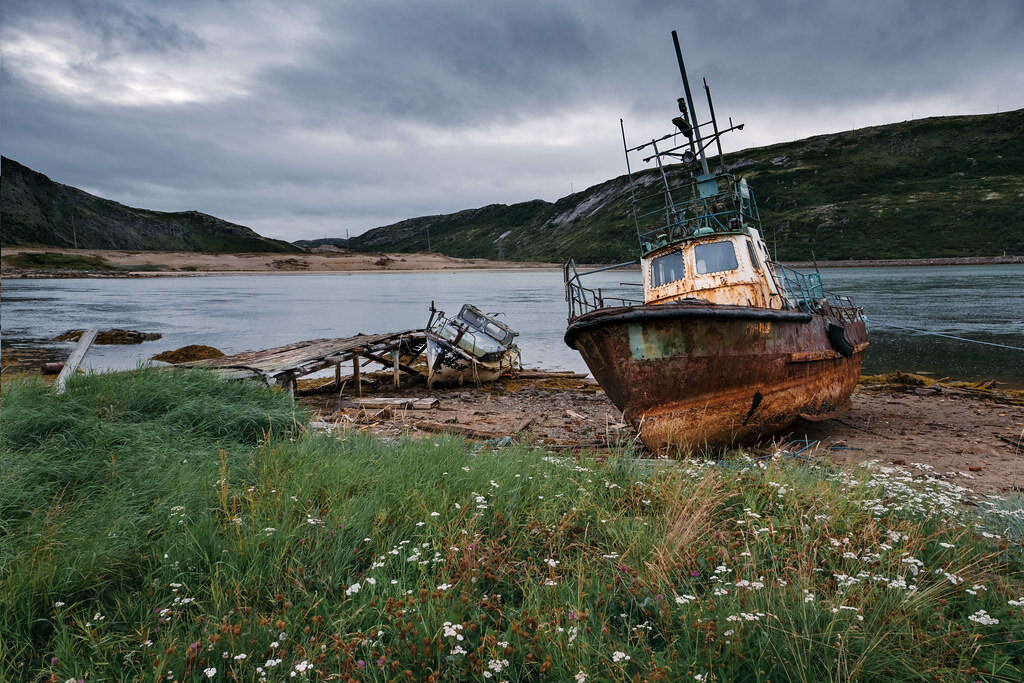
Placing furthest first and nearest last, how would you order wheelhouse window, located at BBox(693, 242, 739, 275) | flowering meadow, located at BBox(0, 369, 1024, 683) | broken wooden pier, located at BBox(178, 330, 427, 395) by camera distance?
broken wooden pier, located at BBox(178, 330, 427, 395) → wheelhouse window, located at BBox(693, 242, 739, 275) → flowering meadow, located at BBox(0, 369, 1024, 683)

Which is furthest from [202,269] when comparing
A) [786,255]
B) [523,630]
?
[523,630]

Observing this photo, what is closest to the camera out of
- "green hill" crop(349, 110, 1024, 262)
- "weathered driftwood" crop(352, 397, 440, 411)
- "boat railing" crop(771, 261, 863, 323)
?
"boat railing" crop(771, 261, 863, 323)

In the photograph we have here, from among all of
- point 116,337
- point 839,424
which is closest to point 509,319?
point 116,337

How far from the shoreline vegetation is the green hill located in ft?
9.53

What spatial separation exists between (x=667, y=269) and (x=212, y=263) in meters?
137

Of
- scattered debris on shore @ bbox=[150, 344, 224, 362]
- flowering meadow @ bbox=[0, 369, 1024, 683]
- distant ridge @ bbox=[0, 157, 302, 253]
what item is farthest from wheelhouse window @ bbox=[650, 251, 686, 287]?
distant ridge @ bbox=[0, 157, 302, 253]

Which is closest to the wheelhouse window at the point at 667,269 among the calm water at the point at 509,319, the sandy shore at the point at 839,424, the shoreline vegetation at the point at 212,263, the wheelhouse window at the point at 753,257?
the wheelhouse window at the point at 753,257

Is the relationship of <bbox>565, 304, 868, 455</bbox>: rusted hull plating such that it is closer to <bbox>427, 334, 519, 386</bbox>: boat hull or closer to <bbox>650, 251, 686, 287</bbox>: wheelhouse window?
<bbox>650, 251, 686, 287</bbox>: wheelhouse window

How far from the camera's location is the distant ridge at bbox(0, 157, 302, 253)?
133m

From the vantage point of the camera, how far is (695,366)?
347 inches

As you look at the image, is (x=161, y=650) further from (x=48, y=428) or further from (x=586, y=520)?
(x=48, y=428)

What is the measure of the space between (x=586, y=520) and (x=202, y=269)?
133390 mm

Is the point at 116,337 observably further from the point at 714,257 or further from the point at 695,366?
the point at 695,366

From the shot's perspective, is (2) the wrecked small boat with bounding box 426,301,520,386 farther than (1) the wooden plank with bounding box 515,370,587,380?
No
